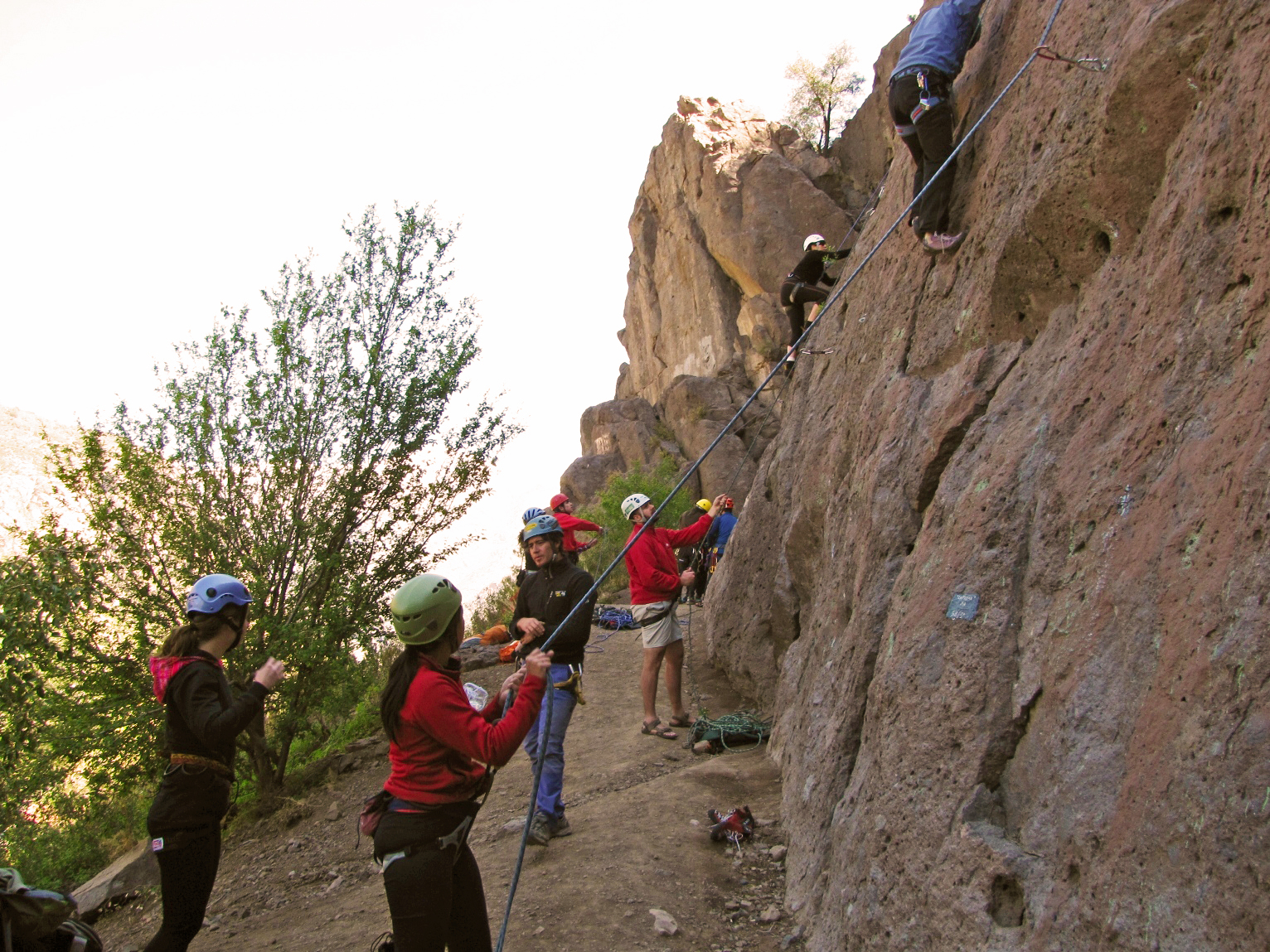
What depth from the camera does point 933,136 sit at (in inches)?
223

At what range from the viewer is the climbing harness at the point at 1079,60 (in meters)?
4.11

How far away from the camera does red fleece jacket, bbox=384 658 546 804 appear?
9.86ft

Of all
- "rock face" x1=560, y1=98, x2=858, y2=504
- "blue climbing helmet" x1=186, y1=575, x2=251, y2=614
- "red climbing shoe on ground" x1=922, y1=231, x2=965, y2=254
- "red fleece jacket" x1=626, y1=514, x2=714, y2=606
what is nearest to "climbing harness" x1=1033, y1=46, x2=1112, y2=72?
"red climbing shoe on ground" x1=922, y1=231, x2=965, y2=254

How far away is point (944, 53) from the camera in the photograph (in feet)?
18.5

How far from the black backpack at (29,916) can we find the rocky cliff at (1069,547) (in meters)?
2.80

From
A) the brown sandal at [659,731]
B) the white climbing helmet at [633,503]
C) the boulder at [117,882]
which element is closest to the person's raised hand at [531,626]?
the white climbing helmet at [633,503]

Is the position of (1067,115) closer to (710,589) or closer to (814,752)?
(814,752)

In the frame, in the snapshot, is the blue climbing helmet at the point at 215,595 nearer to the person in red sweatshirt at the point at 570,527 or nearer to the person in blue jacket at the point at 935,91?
the person in red sweatshirt at the point at 570,527

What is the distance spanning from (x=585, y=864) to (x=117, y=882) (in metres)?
5.84

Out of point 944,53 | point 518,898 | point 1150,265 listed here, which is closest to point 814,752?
point 518,898

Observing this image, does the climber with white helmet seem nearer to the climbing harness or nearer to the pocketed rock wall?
the pocketed rock wall

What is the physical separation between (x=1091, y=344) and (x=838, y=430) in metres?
3.41

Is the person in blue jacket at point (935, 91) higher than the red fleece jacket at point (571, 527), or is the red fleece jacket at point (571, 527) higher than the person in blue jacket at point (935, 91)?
the person in blue jacket at point (935, 91)

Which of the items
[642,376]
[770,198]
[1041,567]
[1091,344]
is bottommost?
[1041,567]
